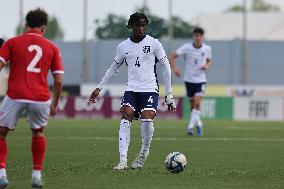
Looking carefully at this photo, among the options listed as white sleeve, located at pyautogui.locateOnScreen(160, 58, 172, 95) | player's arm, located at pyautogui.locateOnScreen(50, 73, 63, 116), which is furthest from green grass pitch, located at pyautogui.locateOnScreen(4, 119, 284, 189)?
white sleeve, located at pyautogui.locateOnScreen(160, 58, 172, 95)

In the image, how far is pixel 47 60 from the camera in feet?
40.4

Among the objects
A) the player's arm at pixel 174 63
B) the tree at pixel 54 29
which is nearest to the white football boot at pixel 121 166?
the player's arm at pixel 174 63

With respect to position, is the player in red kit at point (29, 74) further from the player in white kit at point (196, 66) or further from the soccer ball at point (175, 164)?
the player in white kit at point (196, 66)

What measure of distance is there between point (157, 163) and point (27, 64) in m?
5.39

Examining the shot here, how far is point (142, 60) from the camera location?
15.9 meters

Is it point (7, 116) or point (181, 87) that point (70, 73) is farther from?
point (7, 116)

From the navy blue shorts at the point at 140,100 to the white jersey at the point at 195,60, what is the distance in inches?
476

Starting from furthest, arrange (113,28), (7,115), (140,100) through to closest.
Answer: (113,28), (140,100), (7,115)

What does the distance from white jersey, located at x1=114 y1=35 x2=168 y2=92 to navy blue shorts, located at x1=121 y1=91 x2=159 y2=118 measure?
0.21 feet

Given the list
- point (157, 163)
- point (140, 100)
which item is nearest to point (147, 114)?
point (140, 100)

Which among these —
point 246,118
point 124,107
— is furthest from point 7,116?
point 246,118

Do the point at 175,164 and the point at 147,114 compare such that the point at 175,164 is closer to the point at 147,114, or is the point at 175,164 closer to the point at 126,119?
the point at 147,114

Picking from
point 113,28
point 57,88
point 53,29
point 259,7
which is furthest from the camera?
point 259,7

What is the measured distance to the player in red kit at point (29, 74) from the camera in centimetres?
1216
